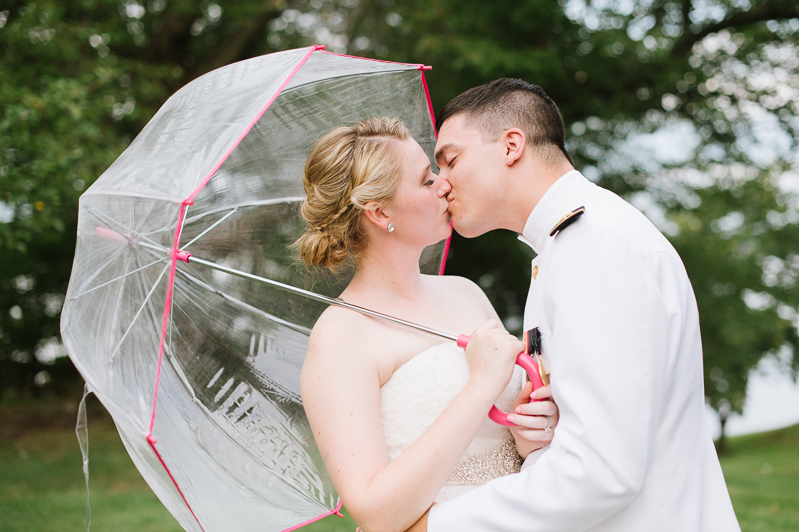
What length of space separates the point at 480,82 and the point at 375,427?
27.4 ft

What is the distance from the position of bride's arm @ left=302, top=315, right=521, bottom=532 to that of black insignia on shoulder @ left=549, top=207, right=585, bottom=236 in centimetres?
38

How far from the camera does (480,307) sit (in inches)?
117

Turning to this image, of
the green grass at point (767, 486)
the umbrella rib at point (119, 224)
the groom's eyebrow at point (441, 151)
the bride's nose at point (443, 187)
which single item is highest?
the umbrella rib at point (119, 224)

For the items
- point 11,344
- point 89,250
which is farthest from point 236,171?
point 11,344

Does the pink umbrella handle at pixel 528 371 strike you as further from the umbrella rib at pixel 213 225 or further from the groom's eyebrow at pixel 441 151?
the umbrella rib at pixel 213 225

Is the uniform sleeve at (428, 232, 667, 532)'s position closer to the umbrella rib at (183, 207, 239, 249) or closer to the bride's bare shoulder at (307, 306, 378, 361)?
the bride's bare shoulder at (307, 306, 378, 361)

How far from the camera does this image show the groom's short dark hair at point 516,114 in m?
2.27

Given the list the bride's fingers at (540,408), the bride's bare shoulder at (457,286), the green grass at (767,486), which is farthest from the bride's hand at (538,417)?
the green grass at (767,486)

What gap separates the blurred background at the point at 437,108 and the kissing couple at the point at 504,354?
4.21 m

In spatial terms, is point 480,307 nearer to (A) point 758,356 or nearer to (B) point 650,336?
(B) point 650,336

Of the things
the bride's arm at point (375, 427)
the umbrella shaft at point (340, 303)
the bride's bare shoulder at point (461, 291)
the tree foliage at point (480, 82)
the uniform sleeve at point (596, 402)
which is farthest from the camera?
the tree foliage at point (480, 82)

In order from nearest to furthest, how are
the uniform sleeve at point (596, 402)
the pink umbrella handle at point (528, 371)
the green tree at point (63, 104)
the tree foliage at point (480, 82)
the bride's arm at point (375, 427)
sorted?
the uniform sleeve at point (596, 402)
the bride's arm at point (375, 427)
the pink umbrella handle at point (528, 371)
the green tree at point (63, 104)
the tree foliage at point (480, 82)

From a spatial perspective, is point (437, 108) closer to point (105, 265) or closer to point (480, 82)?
point (480, 82)

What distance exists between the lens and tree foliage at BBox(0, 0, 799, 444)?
647 cm
